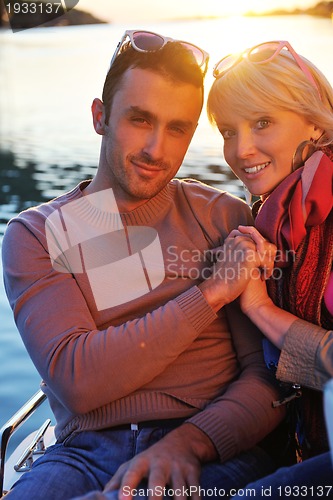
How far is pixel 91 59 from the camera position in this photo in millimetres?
44625

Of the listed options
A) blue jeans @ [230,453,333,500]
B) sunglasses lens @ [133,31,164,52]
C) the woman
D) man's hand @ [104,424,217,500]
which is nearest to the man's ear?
sunglasses lens @ [133,31,164,52]

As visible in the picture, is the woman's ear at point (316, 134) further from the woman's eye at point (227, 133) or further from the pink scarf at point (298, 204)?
the woman's eye at point (227, 133)

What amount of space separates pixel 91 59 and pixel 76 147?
92.6 ft

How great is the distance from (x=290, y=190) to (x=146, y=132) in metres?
0.54

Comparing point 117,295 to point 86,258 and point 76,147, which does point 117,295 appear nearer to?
point 86,258

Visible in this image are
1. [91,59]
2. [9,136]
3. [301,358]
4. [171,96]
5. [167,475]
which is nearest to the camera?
[167,475]

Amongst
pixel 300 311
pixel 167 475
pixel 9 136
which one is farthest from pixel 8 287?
pixel 9 136

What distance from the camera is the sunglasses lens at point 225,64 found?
2371 millimetres

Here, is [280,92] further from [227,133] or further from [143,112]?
[143,112]

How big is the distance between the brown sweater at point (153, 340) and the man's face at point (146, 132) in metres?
0.09

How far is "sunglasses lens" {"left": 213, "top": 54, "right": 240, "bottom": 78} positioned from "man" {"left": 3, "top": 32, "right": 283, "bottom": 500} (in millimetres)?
69

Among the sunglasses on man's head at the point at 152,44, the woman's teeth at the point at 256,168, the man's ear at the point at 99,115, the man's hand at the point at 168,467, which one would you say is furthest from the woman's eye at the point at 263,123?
the man's hand at the point at 168,467

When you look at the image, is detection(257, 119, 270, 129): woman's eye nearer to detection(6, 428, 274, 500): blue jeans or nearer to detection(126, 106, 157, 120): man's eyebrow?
detection(126, 106, 157, 120): man's eyebrow

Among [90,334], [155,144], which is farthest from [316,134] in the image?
[90,334]
